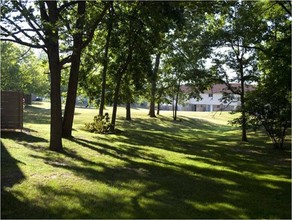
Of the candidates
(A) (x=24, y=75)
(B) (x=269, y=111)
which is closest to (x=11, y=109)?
(B) (x=269, y=111)

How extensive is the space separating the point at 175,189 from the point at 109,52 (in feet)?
54.9

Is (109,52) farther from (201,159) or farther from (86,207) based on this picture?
(86,207)

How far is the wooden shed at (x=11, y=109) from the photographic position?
14.6m

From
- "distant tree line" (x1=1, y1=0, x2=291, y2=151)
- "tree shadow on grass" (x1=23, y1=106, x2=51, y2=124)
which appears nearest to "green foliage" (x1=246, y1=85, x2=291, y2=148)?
"distant tree line" (x1=1, y1=0, x2=291, y2=151)

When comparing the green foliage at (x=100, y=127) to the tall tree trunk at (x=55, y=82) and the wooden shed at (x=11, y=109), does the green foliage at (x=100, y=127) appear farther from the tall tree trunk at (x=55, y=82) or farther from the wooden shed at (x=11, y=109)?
the tall tree trunk at (x=55, y=82)

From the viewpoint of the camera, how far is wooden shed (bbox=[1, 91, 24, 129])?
14602 millimetres

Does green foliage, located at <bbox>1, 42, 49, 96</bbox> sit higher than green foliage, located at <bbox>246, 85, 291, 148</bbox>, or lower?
higher

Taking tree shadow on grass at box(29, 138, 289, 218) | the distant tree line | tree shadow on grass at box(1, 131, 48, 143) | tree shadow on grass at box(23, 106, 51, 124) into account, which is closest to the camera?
tree shadow on grass at box(29, 138, 289, 218)

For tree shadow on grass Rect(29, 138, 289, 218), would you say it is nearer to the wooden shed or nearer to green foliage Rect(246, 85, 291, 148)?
green foliage Rect(246, 85, 291, 148)

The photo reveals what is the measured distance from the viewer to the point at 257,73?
2125cm

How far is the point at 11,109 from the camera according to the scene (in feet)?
48.9

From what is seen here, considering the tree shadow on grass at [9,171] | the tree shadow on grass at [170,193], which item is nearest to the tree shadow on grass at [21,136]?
the tree shadow on grass at [9,171]

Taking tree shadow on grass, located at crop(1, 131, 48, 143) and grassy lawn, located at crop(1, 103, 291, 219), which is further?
tree shadow on grass, located at crop(1, 131, 48, 143)

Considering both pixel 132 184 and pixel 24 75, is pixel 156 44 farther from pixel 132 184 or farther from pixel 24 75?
pixel 24 75
